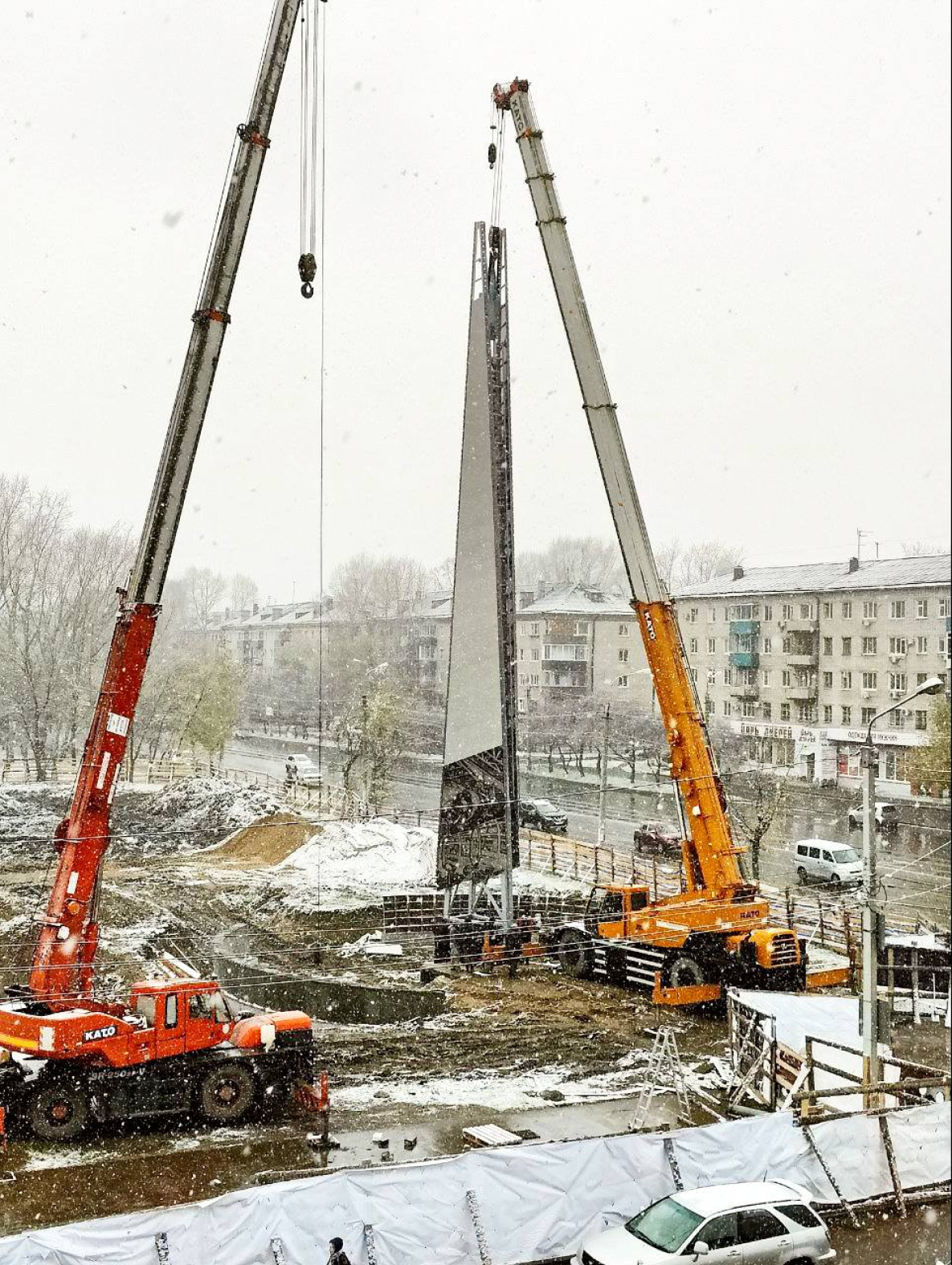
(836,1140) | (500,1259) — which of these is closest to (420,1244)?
(500,1259)

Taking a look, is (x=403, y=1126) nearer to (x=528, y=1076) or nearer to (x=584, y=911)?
(x=528, y=1076)

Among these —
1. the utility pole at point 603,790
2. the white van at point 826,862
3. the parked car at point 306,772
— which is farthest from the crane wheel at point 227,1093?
the white van at point 826,862

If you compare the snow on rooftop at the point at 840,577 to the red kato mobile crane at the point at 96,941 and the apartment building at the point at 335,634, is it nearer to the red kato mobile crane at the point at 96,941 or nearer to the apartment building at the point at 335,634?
the apartment building at the point at 335,634

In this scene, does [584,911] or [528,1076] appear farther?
[584,911]

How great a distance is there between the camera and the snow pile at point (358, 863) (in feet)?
30.5

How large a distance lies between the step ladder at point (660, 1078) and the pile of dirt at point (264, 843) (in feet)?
10.8

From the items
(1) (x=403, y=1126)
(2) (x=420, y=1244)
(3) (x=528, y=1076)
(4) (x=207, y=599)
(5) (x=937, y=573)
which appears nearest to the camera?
(2) (x=420, y=1244)

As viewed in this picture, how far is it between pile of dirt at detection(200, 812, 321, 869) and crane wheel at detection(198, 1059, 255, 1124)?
2.29m

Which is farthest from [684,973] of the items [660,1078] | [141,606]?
[141,606]

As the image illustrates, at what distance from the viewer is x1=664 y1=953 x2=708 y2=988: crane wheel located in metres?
8.76

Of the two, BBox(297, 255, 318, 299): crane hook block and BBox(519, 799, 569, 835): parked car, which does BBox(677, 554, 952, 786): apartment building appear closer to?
BBox(519, 799, 569, 835): parked car

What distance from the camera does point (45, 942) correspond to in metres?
6.40

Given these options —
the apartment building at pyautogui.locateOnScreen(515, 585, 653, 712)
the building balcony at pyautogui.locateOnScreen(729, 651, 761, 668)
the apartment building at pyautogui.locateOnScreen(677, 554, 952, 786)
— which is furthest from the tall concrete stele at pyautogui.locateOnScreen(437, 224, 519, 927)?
the building balcony at pyautogui.locateOnScreen(729, 651, 761, 668)

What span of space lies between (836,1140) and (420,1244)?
237 cm
